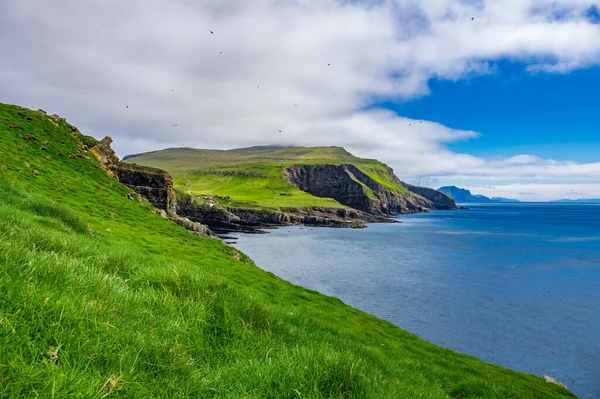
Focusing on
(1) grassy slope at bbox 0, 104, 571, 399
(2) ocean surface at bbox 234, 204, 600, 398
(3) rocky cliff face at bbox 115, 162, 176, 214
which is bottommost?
(2) ocean surface at bbox 234, 204, 600, 398

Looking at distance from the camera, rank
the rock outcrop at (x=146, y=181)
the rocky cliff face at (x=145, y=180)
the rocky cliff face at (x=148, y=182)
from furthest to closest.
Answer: the rocky cliff face at (x=148, y=182) → the rocky cliff face at (x=145, y=180) → the rock outcrop at (x=146, y=181)

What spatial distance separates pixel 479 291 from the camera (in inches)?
1921

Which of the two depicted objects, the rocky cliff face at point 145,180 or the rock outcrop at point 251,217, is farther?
the rock outcrop at point 251,217

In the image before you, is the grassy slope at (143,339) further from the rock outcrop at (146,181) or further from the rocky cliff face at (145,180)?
the rocky cliff face at (145,180)

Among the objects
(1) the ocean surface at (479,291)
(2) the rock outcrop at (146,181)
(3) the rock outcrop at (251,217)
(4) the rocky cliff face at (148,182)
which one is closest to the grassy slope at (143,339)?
(1) the ocean surface at (479,291)

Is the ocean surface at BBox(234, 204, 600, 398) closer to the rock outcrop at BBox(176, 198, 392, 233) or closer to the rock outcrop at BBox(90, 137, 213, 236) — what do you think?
the rock outcrop at BBox(90, 137, 213, 236)

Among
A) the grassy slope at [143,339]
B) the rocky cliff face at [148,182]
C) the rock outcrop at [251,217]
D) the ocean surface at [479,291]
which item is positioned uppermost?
the rocky cliff face at [148,182]

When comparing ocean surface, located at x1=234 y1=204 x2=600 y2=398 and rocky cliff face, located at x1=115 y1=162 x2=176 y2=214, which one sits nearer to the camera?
ocean surface, located at x1=234 y1=204 x2=600 y2=398

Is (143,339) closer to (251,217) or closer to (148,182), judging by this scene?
(148,182)

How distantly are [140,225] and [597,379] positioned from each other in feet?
133

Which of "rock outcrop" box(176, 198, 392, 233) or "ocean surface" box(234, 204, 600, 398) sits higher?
"rock outcrop" box(176, 198, 392, 233)

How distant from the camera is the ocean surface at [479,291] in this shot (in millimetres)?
29203

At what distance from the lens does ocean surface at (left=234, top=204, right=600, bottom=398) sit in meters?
29.2

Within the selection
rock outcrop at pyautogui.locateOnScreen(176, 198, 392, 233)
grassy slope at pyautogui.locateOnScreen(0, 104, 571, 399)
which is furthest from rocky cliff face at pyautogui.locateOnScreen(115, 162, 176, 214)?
rock outcrop at pyautogui.locateOnScreen(176, 198, 392, 233)
